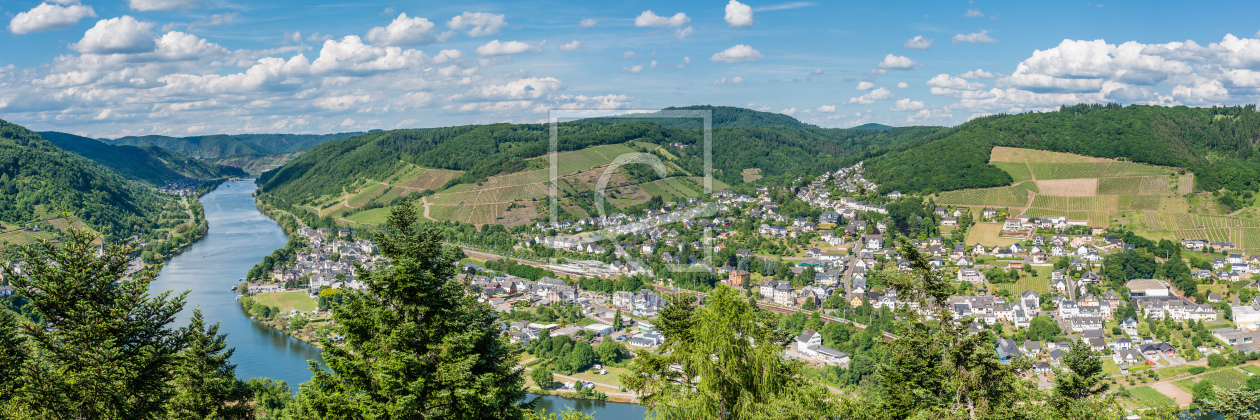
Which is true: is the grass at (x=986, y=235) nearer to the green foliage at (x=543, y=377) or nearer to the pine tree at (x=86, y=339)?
the green foliage at (x=543, y=377)

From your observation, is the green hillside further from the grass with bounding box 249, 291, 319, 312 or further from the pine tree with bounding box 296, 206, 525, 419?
→ the pine tree with bounding box 296, 206, 525, 419

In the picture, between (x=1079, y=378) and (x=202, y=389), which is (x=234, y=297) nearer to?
(x=202, y=389)

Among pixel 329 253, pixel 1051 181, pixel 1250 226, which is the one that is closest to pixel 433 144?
pixel 329 253

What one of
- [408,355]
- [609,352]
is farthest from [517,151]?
[408,355]

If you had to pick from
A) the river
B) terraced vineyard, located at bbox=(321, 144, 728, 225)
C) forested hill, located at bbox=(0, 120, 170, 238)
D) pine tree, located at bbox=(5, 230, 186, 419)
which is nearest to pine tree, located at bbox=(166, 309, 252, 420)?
pine tree, located at bbox=(5, 230, 186, 419)

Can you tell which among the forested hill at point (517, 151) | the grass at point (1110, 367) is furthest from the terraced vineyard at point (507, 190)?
the grass at point (1110, 367)
